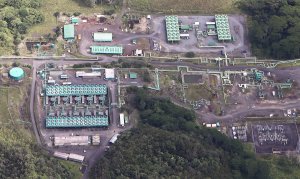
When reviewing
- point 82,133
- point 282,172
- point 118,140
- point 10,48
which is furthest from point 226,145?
point 10,48

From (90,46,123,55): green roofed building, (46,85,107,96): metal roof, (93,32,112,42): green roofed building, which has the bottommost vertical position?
(46,85,107,96): metal roof

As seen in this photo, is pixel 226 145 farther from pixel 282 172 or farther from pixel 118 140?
pixel 118 140

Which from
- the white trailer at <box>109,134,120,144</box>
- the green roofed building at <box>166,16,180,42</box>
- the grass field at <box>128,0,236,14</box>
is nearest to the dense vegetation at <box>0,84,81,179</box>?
the white trailer at <box>109,134,120,144</box>

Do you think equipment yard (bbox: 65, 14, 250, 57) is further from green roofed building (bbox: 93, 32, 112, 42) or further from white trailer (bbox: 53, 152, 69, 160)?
white trailer (bbox: 53, 152, 69, 160)

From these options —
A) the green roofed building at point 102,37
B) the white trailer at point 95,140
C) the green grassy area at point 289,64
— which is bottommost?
the white trailer at point 95,140

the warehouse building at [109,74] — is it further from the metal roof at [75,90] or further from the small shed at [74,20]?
the small shed at [74,20]

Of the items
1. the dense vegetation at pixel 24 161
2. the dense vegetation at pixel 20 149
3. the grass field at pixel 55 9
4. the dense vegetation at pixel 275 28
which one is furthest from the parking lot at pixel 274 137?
the grass field at pixel 55 9
